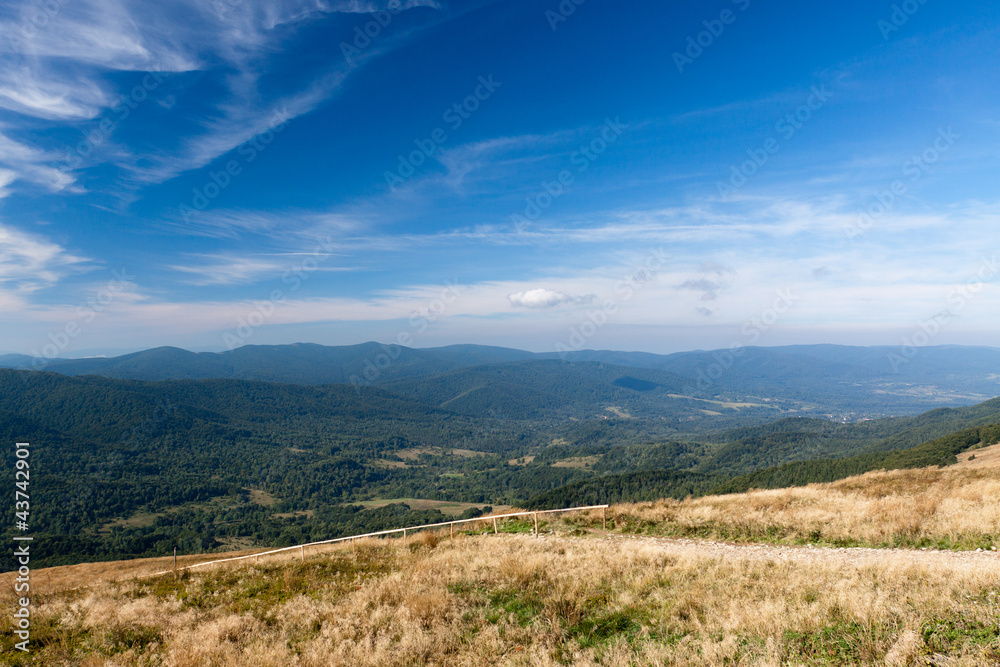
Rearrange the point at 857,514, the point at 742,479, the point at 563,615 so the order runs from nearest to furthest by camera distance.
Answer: the point at 563,615, the point at 857,514, the point at 742,479

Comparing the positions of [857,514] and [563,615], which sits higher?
[563,615]

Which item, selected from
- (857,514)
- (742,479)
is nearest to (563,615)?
(857,514)

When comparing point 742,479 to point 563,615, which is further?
point 742,479

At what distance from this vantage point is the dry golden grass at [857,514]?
15.7 meters

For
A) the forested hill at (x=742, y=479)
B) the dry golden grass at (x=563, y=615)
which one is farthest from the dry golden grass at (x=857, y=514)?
the forested hill at (x=742, y=479)

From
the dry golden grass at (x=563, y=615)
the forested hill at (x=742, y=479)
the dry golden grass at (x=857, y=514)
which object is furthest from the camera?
the forested hill at (x=742, y=479)

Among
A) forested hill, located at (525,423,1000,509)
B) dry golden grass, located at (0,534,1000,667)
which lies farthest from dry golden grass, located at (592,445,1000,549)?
forested hill, located at (525,423,1000,509)

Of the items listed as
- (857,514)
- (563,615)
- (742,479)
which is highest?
(563,615)

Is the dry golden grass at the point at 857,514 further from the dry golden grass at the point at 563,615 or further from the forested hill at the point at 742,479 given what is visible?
the forested hill at the point at 742,479

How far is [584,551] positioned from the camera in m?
16.7

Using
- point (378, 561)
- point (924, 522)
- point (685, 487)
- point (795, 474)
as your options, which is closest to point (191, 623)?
point (378, 561)

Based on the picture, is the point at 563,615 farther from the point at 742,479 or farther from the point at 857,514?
the point at 742,479

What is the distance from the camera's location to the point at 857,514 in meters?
18.3

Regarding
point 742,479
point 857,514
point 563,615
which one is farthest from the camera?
point 742,479
